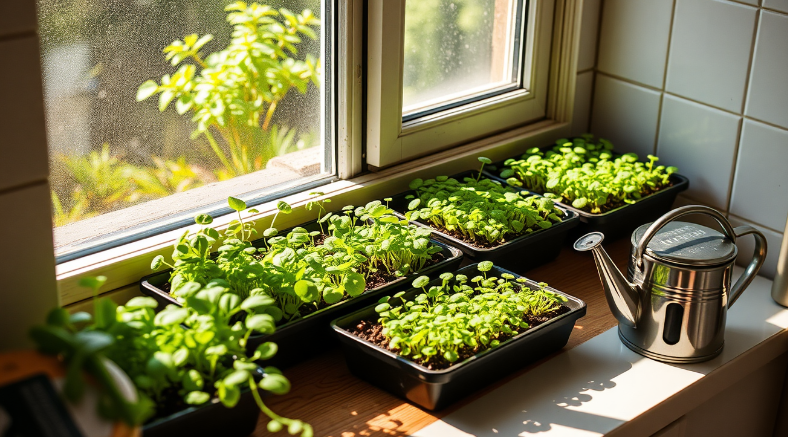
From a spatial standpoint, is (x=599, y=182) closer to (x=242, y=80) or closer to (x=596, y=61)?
(x=596, y=61)

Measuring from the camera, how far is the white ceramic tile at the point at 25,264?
38.9 inches

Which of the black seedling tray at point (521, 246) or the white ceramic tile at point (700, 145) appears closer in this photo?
the black seedling tray at point (521, 246)

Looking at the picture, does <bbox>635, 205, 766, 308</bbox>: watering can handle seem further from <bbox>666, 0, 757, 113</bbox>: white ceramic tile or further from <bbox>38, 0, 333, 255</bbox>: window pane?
<bbox>38, 0, 333, 255</bbox>: window pane

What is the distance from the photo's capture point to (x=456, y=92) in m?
1.81

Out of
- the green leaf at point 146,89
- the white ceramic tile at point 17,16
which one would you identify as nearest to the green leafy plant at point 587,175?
the green leaf at point 146,89

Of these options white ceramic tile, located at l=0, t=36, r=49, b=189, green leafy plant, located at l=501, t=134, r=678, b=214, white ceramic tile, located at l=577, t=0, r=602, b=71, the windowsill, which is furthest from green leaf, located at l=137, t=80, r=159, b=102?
white ceramic tile, located at l=577, t=0, r=602, b=71

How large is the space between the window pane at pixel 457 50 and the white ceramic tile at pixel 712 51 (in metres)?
0.35

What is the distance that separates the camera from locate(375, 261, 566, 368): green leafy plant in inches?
47.3

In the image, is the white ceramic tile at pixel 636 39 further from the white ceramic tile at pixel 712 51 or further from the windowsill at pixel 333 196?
the windowsill at pixel 333 196

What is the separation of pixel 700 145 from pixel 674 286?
0.57 m

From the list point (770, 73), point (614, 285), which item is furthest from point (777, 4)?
point (614, 285)

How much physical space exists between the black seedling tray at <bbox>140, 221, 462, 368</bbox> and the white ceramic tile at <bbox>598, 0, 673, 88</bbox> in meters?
0.74

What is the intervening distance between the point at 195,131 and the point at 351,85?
318 millimetres

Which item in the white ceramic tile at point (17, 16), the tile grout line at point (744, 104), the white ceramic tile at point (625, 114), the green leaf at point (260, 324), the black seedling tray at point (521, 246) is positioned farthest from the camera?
the white ceramic tile at point (625, 114)
